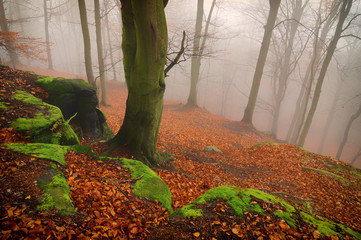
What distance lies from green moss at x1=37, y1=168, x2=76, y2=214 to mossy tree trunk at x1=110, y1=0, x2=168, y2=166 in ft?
8.13

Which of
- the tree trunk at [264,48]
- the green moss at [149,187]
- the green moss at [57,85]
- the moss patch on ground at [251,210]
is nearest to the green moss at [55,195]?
the green moss at [149,187]

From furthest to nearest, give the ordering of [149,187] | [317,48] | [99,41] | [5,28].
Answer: [317,48] < [5,28] < [99,41] < [149,187]

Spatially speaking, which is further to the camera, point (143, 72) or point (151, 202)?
point (143, 72)

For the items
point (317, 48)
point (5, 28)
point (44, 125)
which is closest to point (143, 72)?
point (44, 125)

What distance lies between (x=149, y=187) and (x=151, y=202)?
1.14 ft

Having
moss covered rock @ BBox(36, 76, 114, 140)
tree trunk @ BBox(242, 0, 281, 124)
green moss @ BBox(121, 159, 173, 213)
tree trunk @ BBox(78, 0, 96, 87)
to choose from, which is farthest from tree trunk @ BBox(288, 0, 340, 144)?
tree trunk @ BBox(78, 0, 96, 87)

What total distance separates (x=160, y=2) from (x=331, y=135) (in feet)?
146

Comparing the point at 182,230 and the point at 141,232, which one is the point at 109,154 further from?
the point at 182,230

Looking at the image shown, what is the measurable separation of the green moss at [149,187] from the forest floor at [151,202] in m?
0.14

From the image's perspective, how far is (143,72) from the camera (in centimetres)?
427

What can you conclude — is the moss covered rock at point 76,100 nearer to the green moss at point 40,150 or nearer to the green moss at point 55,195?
the green moss at point 40,150

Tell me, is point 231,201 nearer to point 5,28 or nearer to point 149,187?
point 149,187

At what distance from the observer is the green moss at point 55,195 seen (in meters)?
1.95

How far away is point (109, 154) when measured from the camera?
462 centimetres
